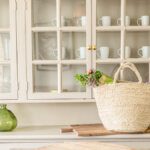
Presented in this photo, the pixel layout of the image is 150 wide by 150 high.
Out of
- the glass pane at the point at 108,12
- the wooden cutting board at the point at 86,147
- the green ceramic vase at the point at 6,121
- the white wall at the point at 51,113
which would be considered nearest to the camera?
the wooden cutting board at the point at 86,147

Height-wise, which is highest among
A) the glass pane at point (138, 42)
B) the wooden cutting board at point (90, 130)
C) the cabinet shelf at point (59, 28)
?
the cabinet shelf at point (59, 28)

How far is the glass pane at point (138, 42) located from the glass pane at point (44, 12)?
0.58 metres

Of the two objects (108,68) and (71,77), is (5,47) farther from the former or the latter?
(108,68)

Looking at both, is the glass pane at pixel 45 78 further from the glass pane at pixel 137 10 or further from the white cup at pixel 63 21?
the glass pane at pixel 137 10

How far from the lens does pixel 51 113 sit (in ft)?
8.66

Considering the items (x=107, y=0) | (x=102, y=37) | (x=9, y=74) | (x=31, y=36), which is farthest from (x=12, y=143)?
(x=107, y=0)

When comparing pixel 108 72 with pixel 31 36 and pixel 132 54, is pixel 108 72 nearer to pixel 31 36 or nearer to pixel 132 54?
pixel 132 54

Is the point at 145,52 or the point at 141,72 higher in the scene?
the point at 145,52

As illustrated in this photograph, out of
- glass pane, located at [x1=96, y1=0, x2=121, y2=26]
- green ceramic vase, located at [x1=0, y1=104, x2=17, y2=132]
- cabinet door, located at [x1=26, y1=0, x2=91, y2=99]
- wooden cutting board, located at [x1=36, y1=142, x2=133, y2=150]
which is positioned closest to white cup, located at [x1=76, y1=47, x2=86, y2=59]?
cabinet door, located at [x1=26, y1=0, x2=91, y2=99]

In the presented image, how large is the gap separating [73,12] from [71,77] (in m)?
0.48

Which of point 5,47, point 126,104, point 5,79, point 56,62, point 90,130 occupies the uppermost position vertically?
point 5,47

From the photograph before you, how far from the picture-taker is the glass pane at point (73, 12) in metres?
2.41

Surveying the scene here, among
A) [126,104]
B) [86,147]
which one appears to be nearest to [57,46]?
[126,104]

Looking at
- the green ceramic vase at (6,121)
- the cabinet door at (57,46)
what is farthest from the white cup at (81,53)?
the green ceramic vase at (6,121)
